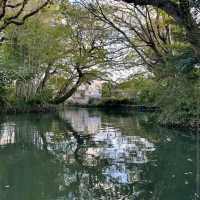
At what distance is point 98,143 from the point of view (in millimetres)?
13336

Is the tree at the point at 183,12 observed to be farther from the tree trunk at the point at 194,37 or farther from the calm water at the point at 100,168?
the calm water at the point at 100,168

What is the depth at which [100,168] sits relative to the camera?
9.02m

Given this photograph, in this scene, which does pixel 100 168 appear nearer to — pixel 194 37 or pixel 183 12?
pixel 194 37

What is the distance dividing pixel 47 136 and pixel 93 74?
50.3 feet

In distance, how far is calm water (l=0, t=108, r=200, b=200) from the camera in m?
7.00

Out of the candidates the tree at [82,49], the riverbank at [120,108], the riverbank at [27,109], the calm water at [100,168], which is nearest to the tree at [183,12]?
the calm water at [100,168]

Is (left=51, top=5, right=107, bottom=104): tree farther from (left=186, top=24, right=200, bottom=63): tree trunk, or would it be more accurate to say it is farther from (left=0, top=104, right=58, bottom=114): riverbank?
(left=186, top=24, right=200, bottom=63): tree trunk

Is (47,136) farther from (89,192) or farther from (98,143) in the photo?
(89,192)

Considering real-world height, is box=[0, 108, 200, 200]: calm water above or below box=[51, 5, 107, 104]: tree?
below

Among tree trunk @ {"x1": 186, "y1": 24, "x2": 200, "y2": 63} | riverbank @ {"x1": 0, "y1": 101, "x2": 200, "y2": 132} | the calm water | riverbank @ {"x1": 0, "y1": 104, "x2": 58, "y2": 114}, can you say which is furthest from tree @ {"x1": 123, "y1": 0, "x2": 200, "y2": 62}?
riverbank @ {"x1": 0, "y1": 104, "x2": 58, "y2": 114}

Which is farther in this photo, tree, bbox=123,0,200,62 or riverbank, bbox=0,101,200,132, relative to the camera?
riverbank, bbox=0,101,200,132

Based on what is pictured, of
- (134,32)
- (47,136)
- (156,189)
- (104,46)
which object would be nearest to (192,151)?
(156,189)

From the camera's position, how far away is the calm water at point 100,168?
7000 millimetres

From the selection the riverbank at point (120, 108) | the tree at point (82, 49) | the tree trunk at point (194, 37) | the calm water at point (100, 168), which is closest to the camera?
the tree trunk at point (194, 37)
